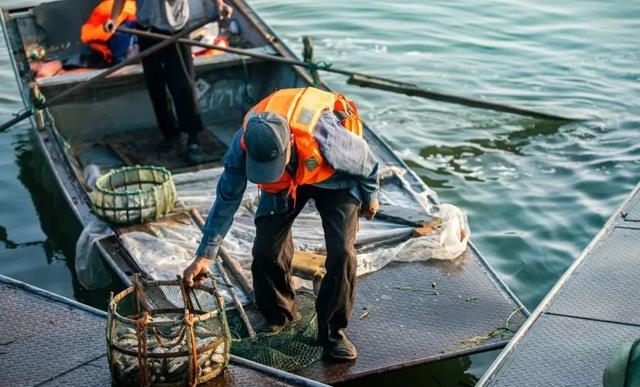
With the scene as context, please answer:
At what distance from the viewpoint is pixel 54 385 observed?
479 centimetres

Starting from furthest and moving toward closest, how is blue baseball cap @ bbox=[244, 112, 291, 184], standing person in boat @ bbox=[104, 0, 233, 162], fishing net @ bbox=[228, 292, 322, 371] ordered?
standing person in boat @ bbox=[104, 0, 233, 162], fishing net @ bbox=[228, 292, 322, 371], blue baseball cap @ bbox=[244, 112, 291, 184]

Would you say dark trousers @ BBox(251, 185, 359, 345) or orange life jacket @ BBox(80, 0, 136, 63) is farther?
orange life jacket @ BBox(80, 0, 136, 63)

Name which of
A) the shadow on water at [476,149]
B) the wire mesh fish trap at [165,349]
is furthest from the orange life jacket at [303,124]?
the shadow on water at [476,149]

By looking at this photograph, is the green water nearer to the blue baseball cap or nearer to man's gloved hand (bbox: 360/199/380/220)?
man's gloved hand (bbox: 360/199/380/220)

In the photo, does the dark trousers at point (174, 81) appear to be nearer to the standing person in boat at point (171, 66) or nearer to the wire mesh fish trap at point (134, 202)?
the standing person in boat at point (171, 66)

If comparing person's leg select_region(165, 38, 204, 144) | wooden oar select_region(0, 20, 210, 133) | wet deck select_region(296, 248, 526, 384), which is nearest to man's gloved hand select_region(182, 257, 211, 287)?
wet deck select_region(296, 248, 526, 384)

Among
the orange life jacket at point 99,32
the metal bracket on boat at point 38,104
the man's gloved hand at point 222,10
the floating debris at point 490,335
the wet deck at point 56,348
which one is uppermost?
the man's gloved hand at point 222,10

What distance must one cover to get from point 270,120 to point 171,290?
1.83m

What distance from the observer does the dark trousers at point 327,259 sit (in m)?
5.27

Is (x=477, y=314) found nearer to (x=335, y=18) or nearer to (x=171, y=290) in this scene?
(x=171, y=290)

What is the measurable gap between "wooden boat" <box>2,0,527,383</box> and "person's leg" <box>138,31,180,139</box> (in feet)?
1.21

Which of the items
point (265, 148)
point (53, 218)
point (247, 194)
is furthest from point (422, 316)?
point (53, 218)

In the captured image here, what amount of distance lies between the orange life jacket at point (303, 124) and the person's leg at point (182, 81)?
3270mm

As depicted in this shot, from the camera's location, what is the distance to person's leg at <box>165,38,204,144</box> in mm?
8422
